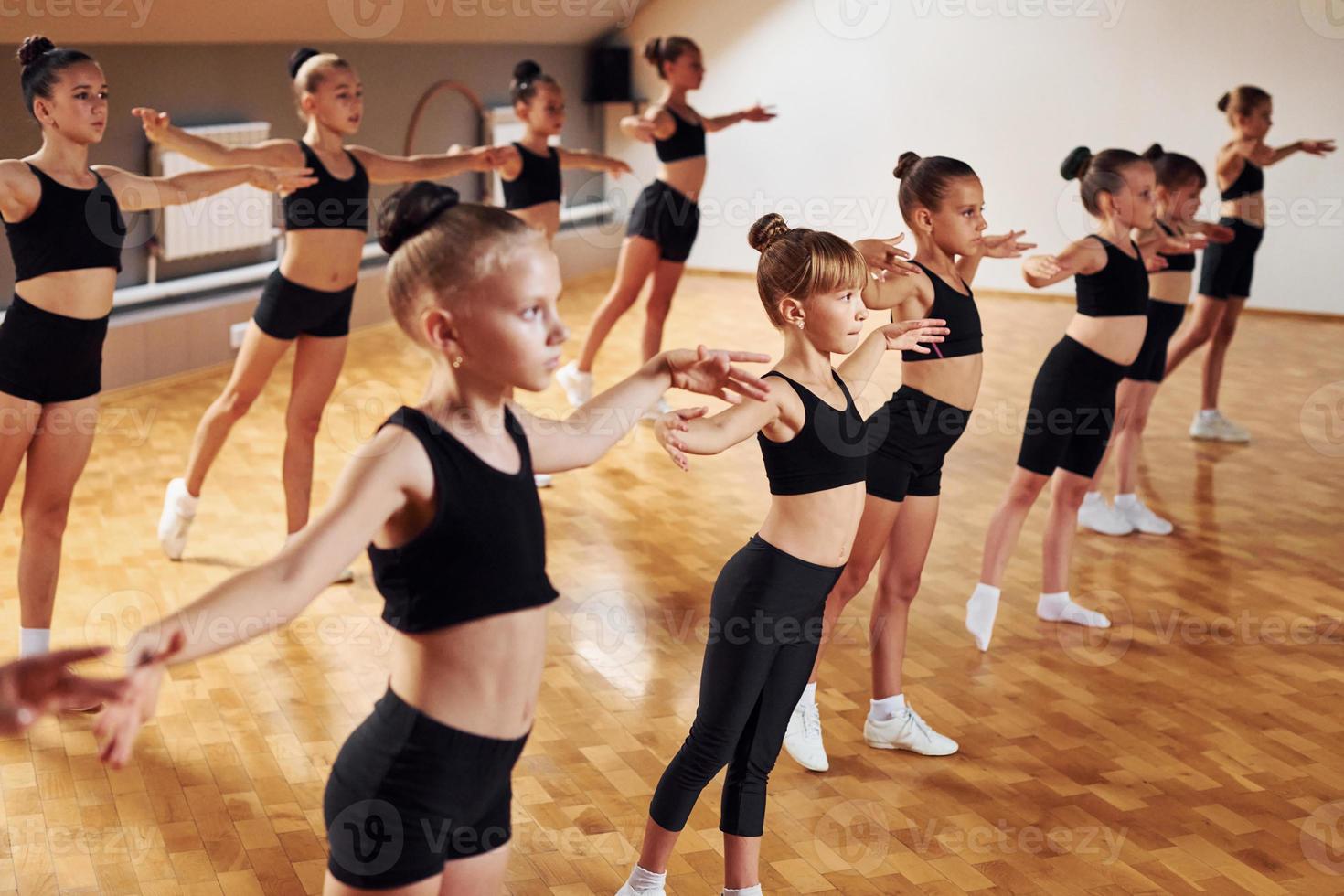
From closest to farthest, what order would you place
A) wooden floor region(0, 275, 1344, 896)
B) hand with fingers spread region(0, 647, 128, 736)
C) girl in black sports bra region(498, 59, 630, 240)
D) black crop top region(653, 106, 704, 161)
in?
hand with fingers spread region(0, 647, 128, 736), wooden floor region(0, 275, 1344, 896), girl in black sports bra region(498, 59, 630, 240), black crop top region(653, 106, 704, 161)

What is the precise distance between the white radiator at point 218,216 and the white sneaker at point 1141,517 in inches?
173

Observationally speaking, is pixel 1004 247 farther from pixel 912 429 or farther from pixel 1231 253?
pixel 1231 253

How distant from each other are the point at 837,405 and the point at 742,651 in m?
0.47

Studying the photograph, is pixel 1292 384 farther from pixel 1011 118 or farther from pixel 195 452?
pixel 195 452

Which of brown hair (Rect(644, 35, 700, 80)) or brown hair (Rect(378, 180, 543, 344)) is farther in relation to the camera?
brown hair (Rect(644, 35, 700, 80))

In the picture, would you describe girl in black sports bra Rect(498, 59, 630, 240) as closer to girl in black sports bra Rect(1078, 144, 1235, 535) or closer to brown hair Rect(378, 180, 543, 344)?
girl in black sports bra Rect(1078, 144, 1235, 535)

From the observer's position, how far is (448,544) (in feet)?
5.16

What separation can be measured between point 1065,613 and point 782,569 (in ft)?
6.31

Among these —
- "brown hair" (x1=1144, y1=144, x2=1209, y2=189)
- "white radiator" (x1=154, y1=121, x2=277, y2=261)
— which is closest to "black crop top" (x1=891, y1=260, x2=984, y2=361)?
"brown hair" (x1=1144, y1=144, x2=1209, y2=189)

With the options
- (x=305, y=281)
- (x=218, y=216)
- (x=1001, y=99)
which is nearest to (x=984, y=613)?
(x=305, y=281)

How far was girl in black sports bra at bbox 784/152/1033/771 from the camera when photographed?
9.98ft

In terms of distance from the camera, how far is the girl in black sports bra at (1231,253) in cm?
580

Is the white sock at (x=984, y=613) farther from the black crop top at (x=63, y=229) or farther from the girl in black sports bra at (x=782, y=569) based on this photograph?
the black crop top at (x=63, y=229)

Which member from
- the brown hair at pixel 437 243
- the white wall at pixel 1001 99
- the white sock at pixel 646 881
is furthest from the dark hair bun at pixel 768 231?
the white wall at pixel 1001 99
